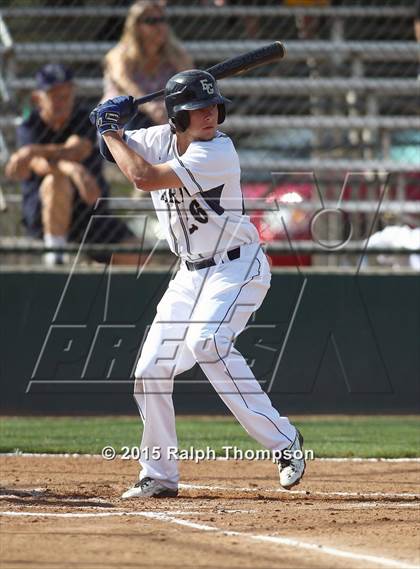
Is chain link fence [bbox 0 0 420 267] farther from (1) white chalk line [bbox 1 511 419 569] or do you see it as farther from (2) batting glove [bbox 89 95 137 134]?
(1) white chalk line [bbox 1 511 419 569]

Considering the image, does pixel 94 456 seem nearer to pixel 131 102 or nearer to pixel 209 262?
pixel 209 262

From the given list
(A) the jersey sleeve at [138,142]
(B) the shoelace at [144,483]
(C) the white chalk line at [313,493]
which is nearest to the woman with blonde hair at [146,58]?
(A) the jersey sleeve at [138,142]

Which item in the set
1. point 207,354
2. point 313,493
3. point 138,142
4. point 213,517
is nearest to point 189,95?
point 138,142

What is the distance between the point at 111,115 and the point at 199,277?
95cm

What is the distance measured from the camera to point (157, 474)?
5.48m

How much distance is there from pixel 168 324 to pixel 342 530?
1.52 meters

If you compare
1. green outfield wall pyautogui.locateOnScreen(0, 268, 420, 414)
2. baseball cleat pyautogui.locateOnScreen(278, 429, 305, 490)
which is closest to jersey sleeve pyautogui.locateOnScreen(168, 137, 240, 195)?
baseball cleat pyautogui.locateOnScreen(278, 429, 305, 490)

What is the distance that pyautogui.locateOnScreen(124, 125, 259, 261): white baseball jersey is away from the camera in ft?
17.4

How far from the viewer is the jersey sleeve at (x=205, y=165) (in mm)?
5281

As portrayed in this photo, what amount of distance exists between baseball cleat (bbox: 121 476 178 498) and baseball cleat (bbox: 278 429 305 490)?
0.61 m

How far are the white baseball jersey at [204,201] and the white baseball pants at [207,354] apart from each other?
0.41ft

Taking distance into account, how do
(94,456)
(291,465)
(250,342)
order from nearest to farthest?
(291,465), (94,456), (250,342)

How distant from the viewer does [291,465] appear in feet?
17.8

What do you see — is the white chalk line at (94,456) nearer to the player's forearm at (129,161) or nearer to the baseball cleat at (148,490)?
the baseball cleat at (148,490)
